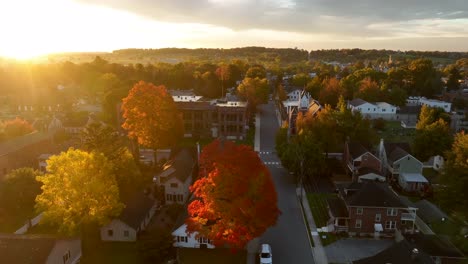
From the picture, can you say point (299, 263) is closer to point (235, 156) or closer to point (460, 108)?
point (235, 156)

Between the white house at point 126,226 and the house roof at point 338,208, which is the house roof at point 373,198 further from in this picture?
the white house at point 126,226

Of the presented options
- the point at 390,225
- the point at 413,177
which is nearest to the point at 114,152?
the point at 390,225

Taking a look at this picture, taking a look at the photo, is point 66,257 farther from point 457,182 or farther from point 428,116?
point 428,116

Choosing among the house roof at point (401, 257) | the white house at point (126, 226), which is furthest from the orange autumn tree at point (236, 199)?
the white house at point (126, 226)

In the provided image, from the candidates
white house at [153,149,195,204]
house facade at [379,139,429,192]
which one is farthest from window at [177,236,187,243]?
house facade at [379,139,429,192]

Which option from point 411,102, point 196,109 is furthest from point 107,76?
point 411,102

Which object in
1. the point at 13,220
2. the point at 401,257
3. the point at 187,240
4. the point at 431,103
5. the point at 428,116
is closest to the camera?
the point at 401,257
